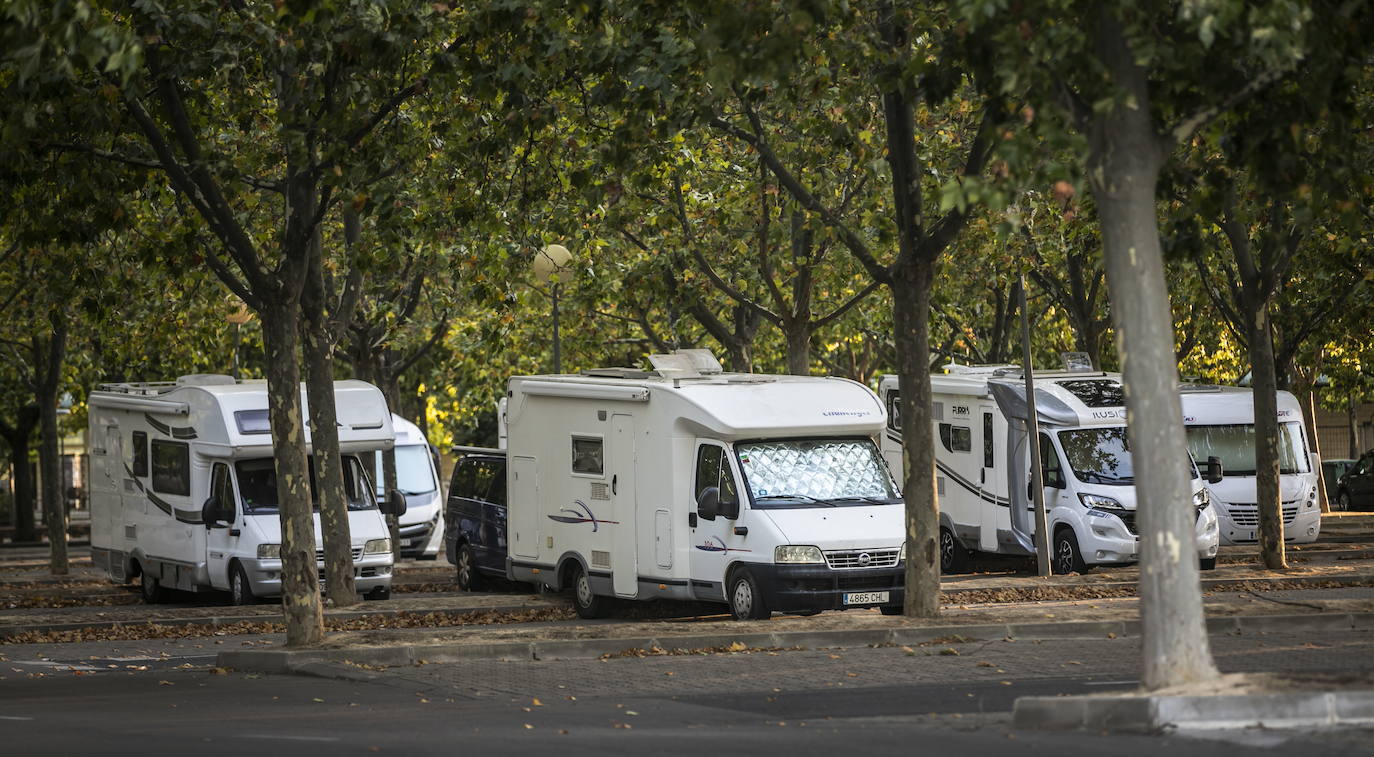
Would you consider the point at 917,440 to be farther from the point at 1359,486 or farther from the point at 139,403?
the point at 1359,486

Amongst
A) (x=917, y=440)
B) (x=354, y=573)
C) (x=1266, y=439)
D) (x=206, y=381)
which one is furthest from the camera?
(x=206, y=381)

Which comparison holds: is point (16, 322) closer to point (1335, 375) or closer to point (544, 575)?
point (544, 575)

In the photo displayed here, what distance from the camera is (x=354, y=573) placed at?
68.6 ft

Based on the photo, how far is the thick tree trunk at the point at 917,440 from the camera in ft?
52.4

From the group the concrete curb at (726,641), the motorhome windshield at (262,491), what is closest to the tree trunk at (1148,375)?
the concrete curb at (726,641)

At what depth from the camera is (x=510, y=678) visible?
13953mm

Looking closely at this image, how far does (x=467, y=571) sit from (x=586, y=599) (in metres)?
4.29

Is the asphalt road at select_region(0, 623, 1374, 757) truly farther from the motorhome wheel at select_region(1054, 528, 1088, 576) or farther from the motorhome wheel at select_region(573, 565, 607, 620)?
the motorhome wheel at select_region(1054, 528, 1088, 576)

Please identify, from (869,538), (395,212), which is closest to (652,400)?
(869,538)

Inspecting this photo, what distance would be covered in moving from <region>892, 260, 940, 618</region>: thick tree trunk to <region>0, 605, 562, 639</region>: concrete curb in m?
5.47

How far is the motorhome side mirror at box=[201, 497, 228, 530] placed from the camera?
2164 cm

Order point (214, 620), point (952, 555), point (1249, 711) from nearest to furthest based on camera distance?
point (1249, 711) → point (214, 620) → point (952, 555)

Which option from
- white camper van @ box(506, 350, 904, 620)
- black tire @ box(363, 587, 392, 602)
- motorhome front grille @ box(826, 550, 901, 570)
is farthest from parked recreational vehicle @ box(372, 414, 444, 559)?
motorhome front grille @ box(826, 550, 901, 570)

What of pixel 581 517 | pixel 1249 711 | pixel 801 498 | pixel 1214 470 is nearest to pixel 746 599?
pixel 801 498
